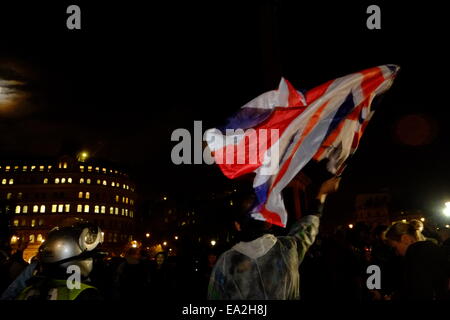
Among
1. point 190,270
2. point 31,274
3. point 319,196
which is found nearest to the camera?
point 319,196

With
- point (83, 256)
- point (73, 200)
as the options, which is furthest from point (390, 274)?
point (73, 200)

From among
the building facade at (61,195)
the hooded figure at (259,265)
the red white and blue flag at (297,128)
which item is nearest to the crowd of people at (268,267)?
the hooded figure at (259,265)

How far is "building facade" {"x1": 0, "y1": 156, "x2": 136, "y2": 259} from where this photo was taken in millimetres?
99812

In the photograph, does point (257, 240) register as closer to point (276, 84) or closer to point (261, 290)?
point (261, 290)

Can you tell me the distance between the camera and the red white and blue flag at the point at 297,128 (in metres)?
4.14

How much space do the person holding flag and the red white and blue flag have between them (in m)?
0.01

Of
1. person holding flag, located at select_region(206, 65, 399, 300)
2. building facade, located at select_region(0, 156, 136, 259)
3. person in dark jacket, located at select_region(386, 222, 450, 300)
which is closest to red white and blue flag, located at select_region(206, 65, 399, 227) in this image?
person holding flag, located at select_region(206, 65, 399, 300)

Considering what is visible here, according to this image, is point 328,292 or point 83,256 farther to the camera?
point 328,292

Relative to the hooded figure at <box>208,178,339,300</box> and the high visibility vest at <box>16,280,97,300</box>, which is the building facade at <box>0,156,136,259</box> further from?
the hooded figure at <box>208,178,339,300</box>

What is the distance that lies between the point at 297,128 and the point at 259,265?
181 centimetres

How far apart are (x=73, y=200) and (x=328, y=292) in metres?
108

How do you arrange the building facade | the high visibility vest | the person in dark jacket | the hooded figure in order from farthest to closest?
the building facade → the person in dark jacket → the high visibility vest → the hooded figure
